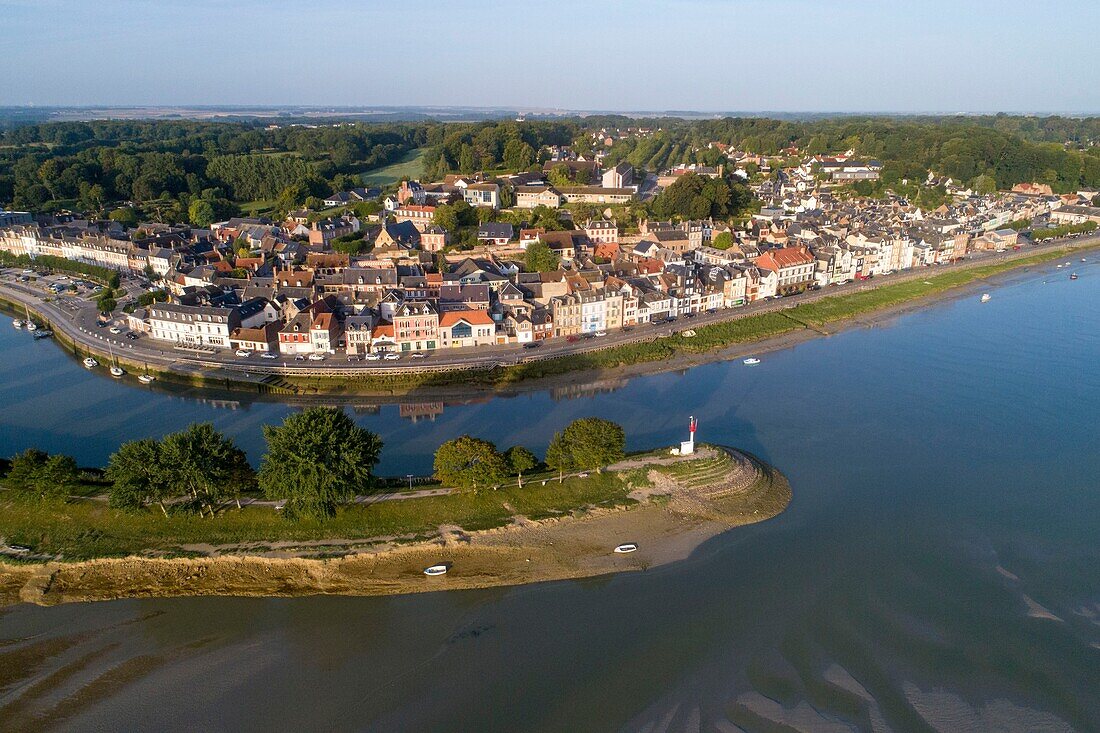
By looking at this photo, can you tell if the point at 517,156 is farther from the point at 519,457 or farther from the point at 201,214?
the point at 519,457

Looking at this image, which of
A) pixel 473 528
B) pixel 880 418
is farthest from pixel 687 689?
pixel 880 418

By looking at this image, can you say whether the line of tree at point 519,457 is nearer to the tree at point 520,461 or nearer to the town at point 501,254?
the tree at point 520,461

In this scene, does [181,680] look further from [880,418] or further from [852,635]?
[880,418]

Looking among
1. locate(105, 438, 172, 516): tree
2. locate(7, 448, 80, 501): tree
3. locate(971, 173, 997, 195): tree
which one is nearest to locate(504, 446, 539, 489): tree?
locate(105, 438, 172, 516): tree

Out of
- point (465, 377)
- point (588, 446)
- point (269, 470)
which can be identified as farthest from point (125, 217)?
point (588, 446)

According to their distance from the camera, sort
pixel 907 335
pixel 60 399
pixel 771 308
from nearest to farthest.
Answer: pixel 60 399 < pixel 907 335 < pixel 771 308

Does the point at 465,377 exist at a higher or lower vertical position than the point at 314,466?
lower

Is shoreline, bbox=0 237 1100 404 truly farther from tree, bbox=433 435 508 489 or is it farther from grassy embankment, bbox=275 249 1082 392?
tree, bbox=433 435 508 489
